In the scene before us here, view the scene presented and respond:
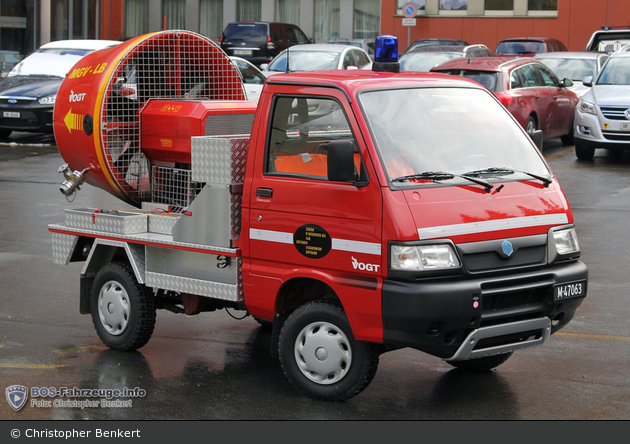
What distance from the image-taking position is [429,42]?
32.7m

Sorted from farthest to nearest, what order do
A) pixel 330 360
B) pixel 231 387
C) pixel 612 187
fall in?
pixel 612 187 < pixel 231 387 < pixel 330 360

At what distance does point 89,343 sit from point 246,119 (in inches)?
80.0

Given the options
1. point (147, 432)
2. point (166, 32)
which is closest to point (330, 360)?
point (147, 432)

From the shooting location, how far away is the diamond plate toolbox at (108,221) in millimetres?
6363

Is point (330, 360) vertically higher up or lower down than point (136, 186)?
lower down

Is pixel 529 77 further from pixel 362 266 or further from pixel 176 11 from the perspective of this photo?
pixel 176 11

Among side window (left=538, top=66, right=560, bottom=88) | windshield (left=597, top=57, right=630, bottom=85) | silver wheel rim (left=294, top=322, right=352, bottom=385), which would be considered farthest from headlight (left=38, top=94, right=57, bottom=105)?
silver wheel rim (left=294, top=322, right=352, bottom=385)

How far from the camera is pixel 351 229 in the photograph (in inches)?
203

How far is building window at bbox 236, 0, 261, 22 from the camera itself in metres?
44.2

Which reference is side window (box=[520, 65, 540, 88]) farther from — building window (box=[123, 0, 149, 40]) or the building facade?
building window (box=[123, 0, 149, 40])

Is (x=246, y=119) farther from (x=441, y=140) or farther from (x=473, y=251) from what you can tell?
(x=473, y=251)

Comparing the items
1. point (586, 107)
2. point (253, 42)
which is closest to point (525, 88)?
point (586, 107)

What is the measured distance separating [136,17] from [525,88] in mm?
33032

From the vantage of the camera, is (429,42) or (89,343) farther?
(429,42)
